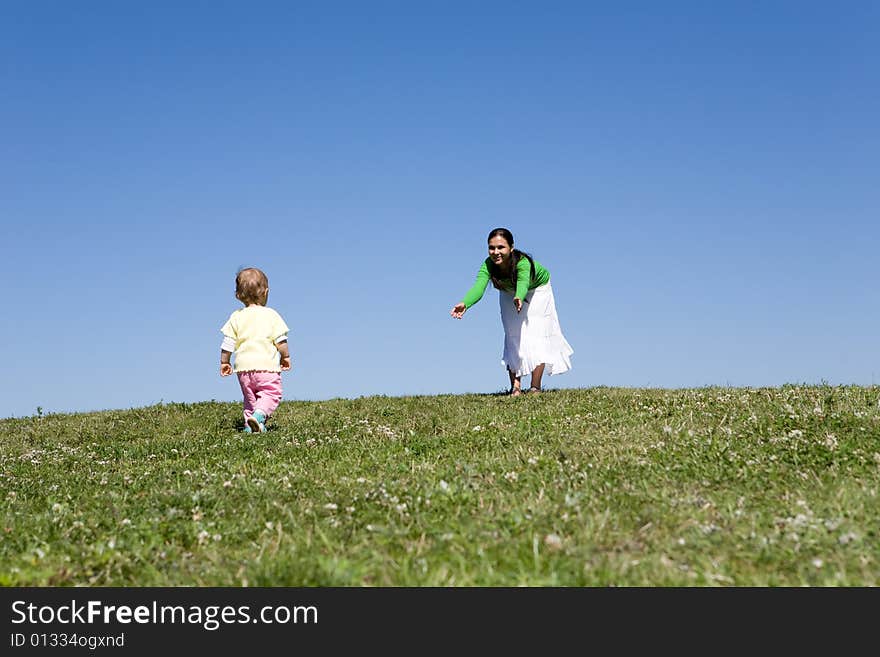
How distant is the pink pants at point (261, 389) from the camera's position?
54.3 ft

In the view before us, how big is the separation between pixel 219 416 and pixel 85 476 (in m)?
7.26

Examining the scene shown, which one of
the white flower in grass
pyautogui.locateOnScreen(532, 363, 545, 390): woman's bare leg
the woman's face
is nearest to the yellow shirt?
the woman's face

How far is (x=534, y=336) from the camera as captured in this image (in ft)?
67.0

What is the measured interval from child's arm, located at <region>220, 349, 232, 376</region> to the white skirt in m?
7.23

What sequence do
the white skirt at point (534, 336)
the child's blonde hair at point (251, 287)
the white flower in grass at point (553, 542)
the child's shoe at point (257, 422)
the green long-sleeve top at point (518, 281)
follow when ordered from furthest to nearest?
the white skirt at point (534, 336) < the green long-sleeve top at point (518, 281) < the child's blonde hair at point (251, 287) < the child's shoe at point (257, 422) < the white flower in grass at point (553, 542)

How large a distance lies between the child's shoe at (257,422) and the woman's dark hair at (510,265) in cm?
715

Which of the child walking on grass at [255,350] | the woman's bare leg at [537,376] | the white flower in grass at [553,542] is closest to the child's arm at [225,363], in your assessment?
the child walking on grass at [255,350]

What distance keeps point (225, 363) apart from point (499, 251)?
722 cm

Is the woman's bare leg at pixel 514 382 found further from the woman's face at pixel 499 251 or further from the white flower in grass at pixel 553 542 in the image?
the white flower in grass at pixel 553 542

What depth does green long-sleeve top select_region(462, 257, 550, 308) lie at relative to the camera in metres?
19.7

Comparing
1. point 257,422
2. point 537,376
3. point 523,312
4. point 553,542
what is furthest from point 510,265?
point 553,542

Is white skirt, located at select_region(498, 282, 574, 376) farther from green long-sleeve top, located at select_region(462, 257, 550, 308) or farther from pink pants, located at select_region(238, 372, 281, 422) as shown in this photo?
pink pants, located at select_region(238, 372, 281, 422)
